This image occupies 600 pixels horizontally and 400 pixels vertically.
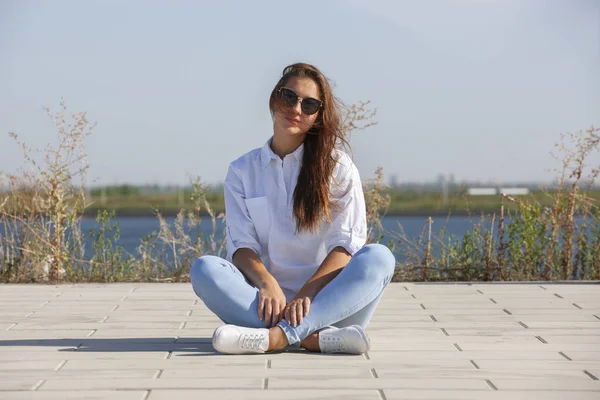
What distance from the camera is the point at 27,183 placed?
17.9 ft

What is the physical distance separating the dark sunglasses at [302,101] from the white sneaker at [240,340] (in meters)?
0.83

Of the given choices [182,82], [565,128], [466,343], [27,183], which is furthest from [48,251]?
[182,82]

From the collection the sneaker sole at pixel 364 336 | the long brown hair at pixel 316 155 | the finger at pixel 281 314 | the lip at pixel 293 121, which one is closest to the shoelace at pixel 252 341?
the finger at pixel 281 314

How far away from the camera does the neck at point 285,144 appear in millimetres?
3289

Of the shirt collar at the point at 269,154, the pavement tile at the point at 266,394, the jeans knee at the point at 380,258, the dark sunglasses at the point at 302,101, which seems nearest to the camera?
the pavement tile at the point at 266,394

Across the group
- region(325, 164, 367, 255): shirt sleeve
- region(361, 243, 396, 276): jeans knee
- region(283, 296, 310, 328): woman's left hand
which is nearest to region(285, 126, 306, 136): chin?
region(325, 164, 367, 255): shirt sleeve

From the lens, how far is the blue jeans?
9.86 feet

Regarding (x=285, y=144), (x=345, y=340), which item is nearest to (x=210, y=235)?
(x=285, y=144)

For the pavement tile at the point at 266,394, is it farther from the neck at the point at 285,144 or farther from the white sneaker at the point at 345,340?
the neck at the point at 285,144

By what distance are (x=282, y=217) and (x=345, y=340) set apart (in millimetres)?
536

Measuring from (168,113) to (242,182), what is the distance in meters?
9.91

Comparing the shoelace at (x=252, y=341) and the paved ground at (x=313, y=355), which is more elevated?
the shoelace at (x=252, y=341)

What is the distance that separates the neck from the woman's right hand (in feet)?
1.83

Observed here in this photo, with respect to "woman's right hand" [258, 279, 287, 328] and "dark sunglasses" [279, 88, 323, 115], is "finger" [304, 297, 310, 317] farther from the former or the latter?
"dark sunglasses" [279, 88, 323, 115]
